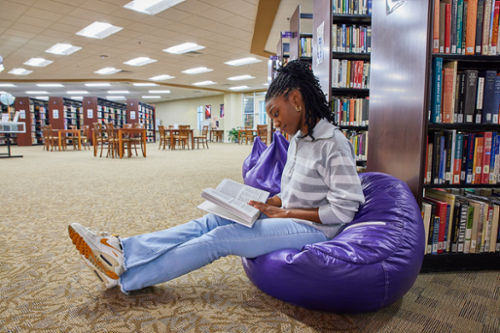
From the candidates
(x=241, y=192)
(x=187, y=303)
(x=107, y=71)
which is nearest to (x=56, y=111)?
(x=107, y=71)

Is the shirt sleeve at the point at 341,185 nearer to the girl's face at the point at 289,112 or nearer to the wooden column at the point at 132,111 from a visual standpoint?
the girl's face at the point at 289,112

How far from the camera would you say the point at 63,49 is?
27.0 ft

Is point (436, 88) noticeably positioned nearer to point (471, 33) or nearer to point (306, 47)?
point (471, 33)

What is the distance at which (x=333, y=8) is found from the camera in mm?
2918

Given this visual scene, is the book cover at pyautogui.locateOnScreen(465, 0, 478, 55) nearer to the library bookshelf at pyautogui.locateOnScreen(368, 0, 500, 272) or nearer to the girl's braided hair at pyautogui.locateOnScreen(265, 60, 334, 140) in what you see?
the library bookshelf at pyautogui.locateOnScreen(368, 0, 500, 272)

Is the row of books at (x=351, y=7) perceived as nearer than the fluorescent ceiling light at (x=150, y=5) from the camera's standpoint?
Yes

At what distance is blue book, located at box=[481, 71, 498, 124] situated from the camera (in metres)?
1.37

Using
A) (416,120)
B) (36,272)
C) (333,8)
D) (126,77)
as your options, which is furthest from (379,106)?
(126,77)

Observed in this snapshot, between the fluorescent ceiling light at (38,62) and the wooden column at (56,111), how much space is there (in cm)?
435

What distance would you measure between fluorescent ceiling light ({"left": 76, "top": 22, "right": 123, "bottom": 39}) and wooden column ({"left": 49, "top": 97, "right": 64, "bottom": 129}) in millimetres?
8329

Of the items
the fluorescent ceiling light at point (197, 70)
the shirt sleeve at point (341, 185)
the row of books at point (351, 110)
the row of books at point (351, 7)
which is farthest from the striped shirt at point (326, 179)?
the fluorescent ceiling light at point (197, 70)

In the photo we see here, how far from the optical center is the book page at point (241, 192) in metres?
1.30

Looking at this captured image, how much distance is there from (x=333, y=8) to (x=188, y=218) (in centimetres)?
245

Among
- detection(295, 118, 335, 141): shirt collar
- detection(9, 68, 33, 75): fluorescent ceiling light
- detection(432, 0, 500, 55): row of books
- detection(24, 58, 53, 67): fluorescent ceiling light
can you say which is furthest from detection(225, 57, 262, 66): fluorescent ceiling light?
detection(295, 118, 335, 141): shirt collar
